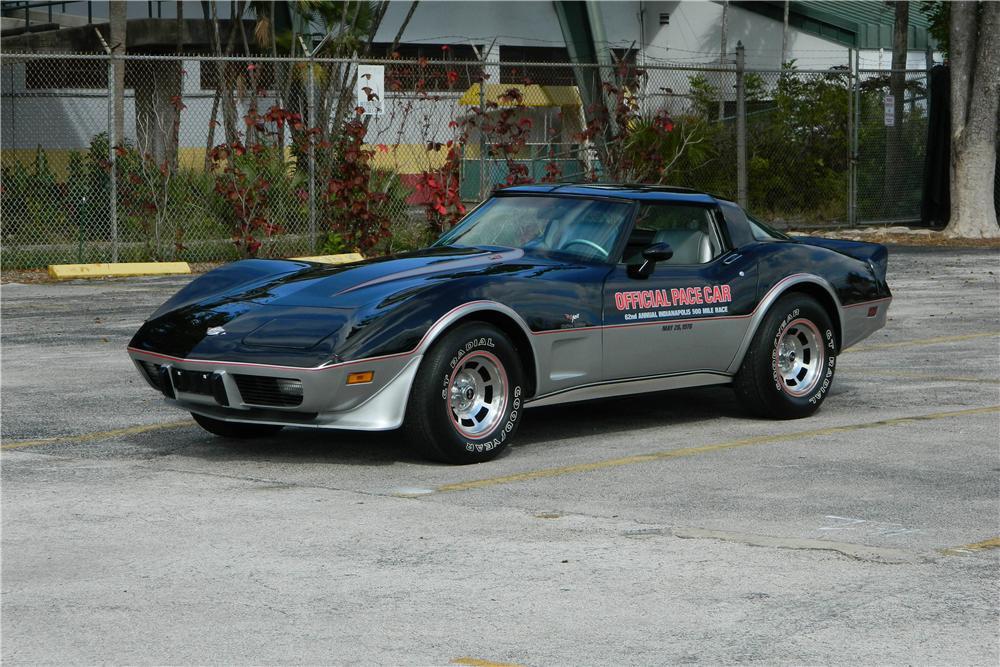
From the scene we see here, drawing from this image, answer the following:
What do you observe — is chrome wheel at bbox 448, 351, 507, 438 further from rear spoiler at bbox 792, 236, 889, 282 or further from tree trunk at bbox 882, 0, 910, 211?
tree trunk at bbox 882, 0, 910, 211

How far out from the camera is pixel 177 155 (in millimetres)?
19000

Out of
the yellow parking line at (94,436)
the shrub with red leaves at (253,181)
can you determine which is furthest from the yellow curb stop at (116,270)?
the yellow parking line at (94,436)

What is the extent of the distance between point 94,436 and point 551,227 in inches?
109

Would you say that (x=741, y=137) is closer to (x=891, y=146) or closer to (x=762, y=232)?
(x=891, y=146)

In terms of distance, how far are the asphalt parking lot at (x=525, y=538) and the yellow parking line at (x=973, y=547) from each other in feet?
0.05

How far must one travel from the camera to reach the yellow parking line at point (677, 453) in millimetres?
7121

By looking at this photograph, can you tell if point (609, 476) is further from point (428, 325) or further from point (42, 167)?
point (42, 167)

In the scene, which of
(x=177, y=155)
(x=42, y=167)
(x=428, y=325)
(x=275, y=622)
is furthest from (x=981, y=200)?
(x=275, y=622)

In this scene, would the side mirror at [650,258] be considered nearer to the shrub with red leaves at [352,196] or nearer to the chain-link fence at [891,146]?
the shrub with red leaves at [352,196]

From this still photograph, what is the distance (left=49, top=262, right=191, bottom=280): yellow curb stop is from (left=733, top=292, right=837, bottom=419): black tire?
432 inches

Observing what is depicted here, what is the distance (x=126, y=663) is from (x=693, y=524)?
261 cm

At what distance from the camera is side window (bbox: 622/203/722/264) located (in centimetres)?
855

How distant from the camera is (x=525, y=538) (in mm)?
5965

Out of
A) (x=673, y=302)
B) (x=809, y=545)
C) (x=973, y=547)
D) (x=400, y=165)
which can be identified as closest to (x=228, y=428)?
(x=673, y=302)
